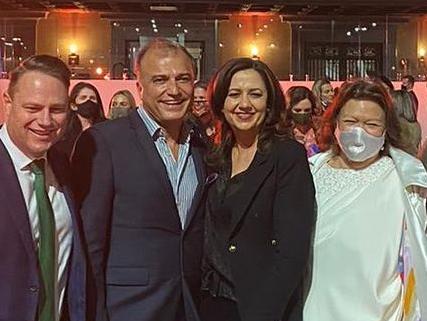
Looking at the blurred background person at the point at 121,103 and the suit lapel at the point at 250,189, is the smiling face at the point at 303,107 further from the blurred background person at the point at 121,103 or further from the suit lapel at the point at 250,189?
the suit lapel at the point at 250,189

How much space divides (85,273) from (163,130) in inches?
24.3

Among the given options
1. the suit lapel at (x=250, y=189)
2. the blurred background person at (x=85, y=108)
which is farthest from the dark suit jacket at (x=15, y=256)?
the blurred background person at (x=85, y=108)

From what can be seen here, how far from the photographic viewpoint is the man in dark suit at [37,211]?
2291 mm

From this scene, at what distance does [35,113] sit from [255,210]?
84cm

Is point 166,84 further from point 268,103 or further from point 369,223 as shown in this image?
point 369,223

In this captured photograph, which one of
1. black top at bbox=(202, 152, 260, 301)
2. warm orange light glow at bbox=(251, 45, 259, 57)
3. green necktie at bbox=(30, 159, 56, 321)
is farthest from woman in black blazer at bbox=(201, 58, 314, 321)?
warm orange light glow at bbox=(251, 45, 259, 57)

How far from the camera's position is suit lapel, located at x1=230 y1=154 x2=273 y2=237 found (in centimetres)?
275

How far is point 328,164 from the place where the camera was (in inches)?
122

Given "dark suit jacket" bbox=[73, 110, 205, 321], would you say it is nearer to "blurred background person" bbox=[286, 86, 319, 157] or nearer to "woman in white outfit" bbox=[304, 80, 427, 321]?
"woman in white outfit" bbox=[304, 80, 427, 321]

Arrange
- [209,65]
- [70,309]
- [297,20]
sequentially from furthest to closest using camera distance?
[297,20] → [209,65] → [70,309]

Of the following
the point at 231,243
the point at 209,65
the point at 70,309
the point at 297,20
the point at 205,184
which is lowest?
the point at 70,309

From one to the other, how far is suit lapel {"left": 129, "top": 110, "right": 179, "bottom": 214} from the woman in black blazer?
0.63 feet

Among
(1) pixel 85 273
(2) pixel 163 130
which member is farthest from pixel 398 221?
(1) pixel 85 273

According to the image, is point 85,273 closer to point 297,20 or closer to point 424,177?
point 424,177
